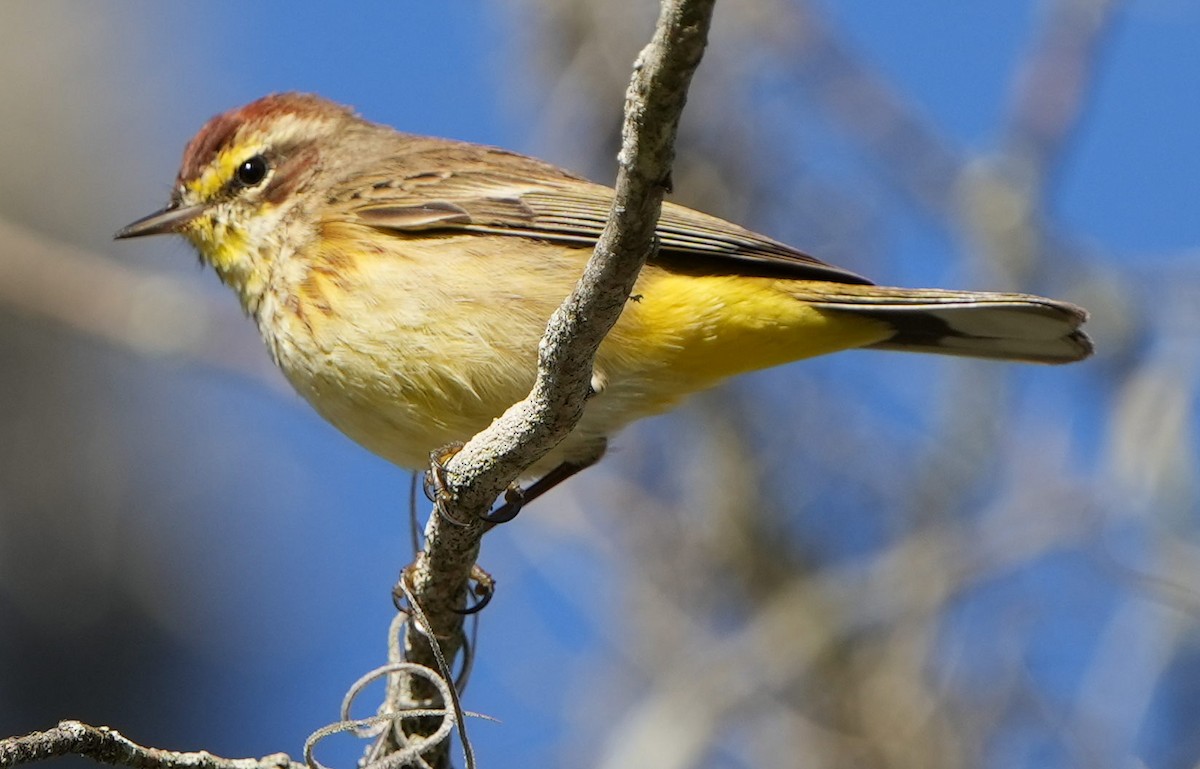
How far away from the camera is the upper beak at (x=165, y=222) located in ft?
19.2

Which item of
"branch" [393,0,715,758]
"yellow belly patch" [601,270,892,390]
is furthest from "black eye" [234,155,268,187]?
"branch" [393,0,715,758]

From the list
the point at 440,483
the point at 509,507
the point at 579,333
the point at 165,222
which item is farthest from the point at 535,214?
the point at 579,333

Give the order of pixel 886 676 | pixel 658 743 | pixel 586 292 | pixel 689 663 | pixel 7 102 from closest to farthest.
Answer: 1. pixel 586 292
2. pixel 658 743
3. pixel 689 663
4. pixel 886 676
5. pixel 7 102

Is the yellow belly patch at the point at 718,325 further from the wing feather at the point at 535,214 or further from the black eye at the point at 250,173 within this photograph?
the black eye at the point at 250,173

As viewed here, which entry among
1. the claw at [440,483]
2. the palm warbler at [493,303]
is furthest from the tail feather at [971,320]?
the claw at [440,483]

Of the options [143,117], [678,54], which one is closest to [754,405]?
[143,117]

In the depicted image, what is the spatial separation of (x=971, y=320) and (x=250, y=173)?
276 cm

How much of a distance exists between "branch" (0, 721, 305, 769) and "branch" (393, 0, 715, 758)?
0.94m

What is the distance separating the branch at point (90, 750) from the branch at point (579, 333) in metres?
0.94

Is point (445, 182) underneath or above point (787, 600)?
above

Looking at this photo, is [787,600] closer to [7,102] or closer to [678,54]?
[678,54]

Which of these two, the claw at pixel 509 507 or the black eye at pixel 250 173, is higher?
the black eye at pixel 250 173

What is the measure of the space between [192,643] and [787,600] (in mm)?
4351

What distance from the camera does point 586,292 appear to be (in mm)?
3498
